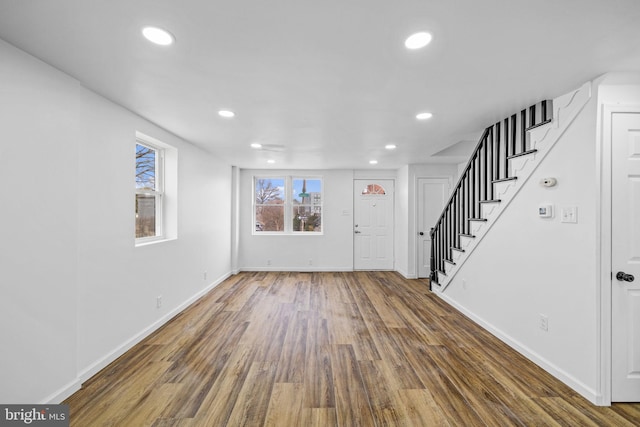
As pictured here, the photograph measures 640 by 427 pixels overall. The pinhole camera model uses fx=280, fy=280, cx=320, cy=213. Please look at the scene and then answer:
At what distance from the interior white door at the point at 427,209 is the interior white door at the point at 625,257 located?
151 inches

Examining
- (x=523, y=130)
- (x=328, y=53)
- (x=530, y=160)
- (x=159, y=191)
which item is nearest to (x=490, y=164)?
(x=523, y=130)

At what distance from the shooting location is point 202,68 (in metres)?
1.91

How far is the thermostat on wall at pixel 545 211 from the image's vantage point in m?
2.37

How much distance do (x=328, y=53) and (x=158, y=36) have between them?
0.97 m

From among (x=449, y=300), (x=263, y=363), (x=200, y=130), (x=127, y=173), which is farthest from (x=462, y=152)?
(x=127, y=173)

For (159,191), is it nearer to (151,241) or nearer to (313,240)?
(151,241)

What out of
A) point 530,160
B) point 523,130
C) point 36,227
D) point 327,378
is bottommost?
point 327,378

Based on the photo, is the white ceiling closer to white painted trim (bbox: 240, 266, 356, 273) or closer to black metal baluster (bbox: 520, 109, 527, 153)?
black metal baluster (bbox: 520, 109, 527, 153)

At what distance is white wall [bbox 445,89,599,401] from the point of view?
2051 mm

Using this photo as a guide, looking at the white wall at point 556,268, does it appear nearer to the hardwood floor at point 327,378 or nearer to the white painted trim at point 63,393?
the hardwood floor at point 327,378

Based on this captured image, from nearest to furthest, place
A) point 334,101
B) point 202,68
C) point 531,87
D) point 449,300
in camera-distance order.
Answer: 1. point 202,68
2. point 531,87
3. point 334,101
4. point 449,300

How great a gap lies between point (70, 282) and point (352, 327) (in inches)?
105

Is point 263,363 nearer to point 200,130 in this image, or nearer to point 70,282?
point 70,282

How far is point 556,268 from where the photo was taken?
2322 mm
